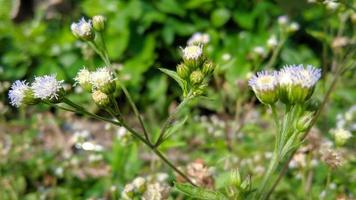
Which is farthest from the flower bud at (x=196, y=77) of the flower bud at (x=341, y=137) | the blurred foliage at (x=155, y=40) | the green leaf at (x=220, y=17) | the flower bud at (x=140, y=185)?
the green leaf at (x=220, y=17)

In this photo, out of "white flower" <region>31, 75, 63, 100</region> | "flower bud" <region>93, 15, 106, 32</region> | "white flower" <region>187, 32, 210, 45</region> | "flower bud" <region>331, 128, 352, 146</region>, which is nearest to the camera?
"white flower" <region>31, 75, 63, 100</region>

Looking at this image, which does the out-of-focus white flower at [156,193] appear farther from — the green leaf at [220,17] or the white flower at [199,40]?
the green leaf at [220,17]

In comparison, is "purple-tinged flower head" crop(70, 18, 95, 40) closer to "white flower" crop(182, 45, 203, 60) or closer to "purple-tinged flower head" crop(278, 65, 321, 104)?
"white flower" crop(182, 45, 203, 60)

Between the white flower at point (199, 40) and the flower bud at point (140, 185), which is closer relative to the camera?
the white flower at point (199, 40)

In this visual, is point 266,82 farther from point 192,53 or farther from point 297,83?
point 192,53

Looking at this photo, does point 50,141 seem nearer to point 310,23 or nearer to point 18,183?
point 18,183

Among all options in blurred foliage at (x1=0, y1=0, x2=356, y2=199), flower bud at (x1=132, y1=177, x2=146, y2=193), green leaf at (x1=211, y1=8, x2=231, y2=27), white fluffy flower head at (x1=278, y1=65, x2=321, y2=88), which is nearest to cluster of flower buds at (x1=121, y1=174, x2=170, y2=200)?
flower bud at (x1=132, y1=177, x2=146, y2=193)

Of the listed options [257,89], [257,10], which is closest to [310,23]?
[257,10]

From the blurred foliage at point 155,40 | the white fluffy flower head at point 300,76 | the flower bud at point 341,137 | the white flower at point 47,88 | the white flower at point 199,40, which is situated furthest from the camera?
the blurred foliage at point 155,40
